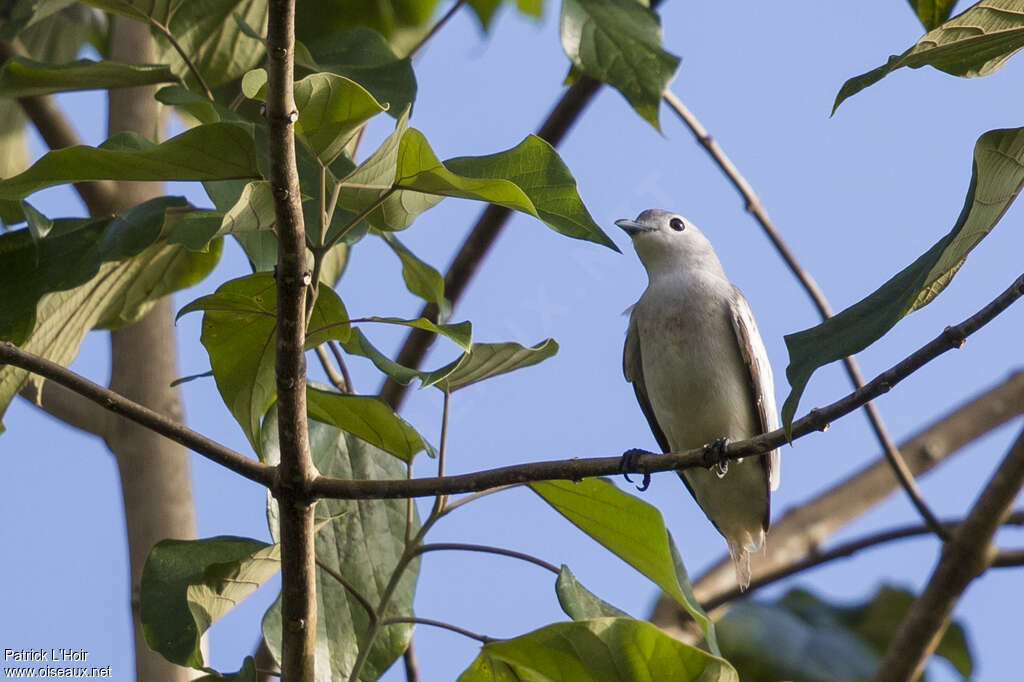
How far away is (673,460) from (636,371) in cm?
175

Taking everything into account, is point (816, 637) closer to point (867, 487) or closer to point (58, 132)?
point (867, 487)

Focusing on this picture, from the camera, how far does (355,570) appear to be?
240 cm

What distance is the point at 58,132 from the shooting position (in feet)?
10.6

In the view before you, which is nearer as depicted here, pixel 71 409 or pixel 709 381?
pixel 709 381

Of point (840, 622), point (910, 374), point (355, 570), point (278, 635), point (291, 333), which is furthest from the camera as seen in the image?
point (840, 622)

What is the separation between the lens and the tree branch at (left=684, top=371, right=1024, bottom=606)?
4113 millimetres

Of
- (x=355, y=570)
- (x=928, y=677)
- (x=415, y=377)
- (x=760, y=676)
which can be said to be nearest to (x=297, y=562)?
(x=415, y=377)

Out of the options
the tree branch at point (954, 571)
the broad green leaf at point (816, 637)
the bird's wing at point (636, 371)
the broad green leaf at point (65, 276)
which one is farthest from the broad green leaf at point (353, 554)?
the broad green leaf at point (816, 637)

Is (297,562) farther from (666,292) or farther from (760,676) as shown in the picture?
(760,676)

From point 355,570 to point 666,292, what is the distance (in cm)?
129

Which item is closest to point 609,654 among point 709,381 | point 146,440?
point 709,381

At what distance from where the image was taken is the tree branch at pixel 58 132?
3117 mm

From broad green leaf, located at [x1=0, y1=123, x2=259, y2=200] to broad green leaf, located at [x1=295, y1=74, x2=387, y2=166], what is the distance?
0.09 metres

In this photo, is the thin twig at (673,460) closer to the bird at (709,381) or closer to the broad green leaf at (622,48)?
the broad green leaf at (622,48)
